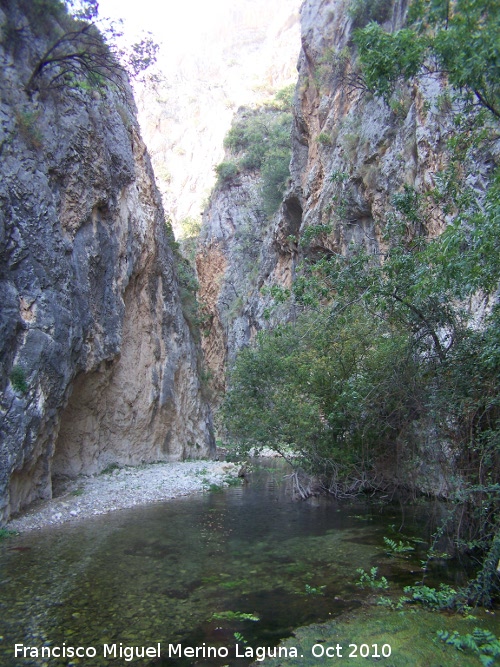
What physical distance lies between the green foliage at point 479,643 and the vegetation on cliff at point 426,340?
61 centimetres

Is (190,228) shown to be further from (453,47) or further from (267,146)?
(453,47)

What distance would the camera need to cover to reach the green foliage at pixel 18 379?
10.6 meters

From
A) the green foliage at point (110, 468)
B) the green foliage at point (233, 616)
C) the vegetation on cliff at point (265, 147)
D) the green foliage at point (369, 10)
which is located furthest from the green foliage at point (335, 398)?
the vegetation on cliff at point (265, 147)

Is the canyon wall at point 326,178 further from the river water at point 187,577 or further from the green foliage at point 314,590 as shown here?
→ the green foliage at point 314,590

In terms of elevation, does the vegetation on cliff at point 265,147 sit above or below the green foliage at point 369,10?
above

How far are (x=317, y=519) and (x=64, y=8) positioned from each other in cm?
1653

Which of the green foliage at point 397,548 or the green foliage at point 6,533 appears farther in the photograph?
the green foliage at point 6,533

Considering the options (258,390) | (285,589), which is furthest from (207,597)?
(258,390)

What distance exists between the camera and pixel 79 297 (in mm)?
14000

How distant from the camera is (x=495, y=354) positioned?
614 centimetres

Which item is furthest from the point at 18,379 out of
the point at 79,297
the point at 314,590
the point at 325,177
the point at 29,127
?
the point at 325,177

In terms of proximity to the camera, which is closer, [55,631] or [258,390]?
[55,631]

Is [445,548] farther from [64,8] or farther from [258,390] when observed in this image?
[64,8]

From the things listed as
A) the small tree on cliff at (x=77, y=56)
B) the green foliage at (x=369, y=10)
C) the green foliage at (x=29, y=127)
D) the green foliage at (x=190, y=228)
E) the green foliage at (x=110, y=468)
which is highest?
the green foliage at (x=190, y=228)
